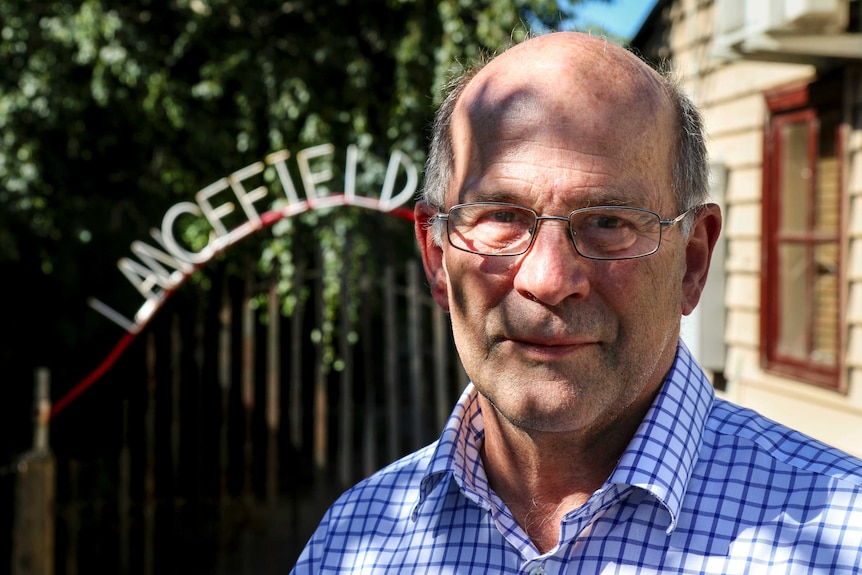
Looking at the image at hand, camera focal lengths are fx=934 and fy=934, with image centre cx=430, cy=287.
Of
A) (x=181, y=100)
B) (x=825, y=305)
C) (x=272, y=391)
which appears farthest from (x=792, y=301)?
(x=181, y=100)

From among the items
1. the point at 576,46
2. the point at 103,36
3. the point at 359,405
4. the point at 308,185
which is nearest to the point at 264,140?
the point at 103,36

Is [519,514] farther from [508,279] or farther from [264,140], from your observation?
[264,140]

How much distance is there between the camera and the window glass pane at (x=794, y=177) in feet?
14.2

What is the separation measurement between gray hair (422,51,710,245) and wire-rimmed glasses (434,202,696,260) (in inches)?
2.3

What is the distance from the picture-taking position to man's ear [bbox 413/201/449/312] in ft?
5.04

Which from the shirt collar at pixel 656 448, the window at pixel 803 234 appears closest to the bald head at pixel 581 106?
→ the shirt collar at pixel 656 448

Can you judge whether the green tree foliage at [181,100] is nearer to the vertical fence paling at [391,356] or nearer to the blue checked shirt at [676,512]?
the vertical fence paling at [391,356]

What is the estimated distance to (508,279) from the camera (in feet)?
4.29

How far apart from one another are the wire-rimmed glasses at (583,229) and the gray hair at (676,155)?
0.19 feet

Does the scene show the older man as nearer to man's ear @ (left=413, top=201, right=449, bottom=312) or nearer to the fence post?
man's ear @ (left=413, top=201, right=449, bottom=312)

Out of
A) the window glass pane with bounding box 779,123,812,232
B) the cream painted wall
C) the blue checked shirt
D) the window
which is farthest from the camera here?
the window glass pane with bounding box 779,123,812,232

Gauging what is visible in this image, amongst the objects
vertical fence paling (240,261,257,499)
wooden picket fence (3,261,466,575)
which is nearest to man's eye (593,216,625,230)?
wooden picket fence (3,261,466,575)

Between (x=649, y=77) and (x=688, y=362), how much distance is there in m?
0.42

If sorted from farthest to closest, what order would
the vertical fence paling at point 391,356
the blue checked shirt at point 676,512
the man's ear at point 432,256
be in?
the vertical fence paling at point 391,356 < the man's ear at point 432,256 < the blue checked shirt at point 676,512
